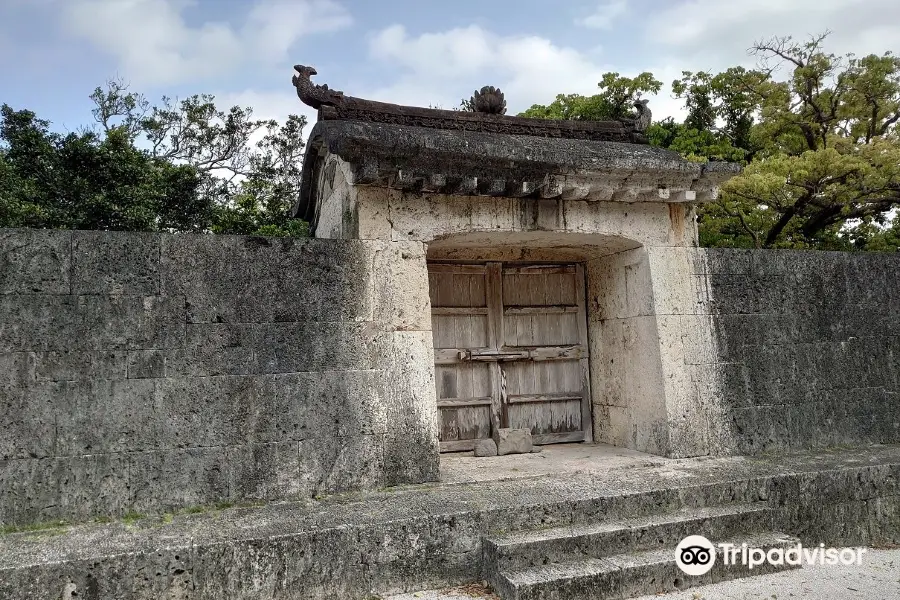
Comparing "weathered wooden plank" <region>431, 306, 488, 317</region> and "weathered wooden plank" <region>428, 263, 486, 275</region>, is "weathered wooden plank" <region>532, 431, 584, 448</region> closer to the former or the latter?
"weathered wooden plank" <region>431, 306, 488, 317</region>

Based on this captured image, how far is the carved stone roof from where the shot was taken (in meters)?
4.49

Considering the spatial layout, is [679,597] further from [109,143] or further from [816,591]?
[109,143]

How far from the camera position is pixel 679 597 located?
380cm

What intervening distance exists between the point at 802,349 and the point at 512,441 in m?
2.90

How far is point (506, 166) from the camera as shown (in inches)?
190

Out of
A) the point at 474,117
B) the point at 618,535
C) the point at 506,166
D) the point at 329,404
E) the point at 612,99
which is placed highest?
the point at 612,99

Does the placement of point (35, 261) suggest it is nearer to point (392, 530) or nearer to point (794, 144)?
point (392, 530)

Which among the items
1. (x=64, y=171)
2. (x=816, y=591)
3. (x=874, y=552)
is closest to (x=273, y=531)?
(x=816, y=591)

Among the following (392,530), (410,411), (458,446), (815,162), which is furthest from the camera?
(815,162)

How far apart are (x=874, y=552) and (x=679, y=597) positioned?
2.25 m

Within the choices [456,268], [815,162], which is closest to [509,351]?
[456,268]

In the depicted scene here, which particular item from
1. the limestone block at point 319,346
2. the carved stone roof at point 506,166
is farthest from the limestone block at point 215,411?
the carved stone roof at point 506,166

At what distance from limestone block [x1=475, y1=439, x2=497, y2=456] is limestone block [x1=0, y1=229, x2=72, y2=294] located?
3.69 metres

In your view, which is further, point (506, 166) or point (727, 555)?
point (506, 166)
